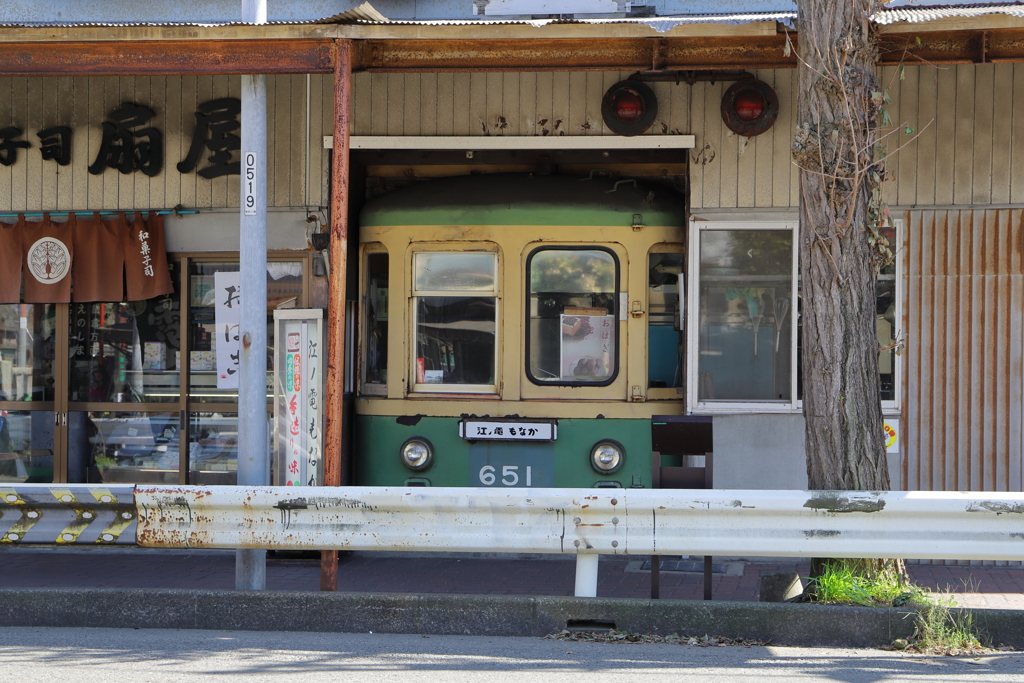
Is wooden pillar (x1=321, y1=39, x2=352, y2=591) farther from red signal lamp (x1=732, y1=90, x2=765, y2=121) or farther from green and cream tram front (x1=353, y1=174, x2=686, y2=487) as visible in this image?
red signal lamp (x1=732, y1=90, x2=765, y2=121)

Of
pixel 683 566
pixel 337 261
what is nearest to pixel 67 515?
pixel 337 261

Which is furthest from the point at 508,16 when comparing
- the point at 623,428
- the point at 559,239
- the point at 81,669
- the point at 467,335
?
the point at 81,669

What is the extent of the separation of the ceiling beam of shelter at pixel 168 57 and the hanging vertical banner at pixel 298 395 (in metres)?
2.09

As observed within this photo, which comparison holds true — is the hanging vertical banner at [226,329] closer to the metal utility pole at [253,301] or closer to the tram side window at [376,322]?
the tram side window at [376,322]

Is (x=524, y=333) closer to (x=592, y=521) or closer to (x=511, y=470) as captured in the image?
(x=511, y=470)

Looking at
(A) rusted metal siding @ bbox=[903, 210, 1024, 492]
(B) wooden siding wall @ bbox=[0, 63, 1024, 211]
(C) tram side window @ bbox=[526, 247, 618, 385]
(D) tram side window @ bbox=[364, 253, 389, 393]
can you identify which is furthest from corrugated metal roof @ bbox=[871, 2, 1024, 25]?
(D) tram side window @ bbox=[364, 253, 389, 393]

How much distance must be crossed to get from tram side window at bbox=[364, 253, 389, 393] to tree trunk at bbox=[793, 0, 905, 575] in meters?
3.82

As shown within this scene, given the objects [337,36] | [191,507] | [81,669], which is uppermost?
[337,36]

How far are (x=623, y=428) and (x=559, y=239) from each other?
1595 mm

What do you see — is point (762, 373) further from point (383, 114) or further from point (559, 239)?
point (383, 114)

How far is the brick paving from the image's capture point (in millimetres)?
6977

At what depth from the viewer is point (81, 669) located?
16.1 ft

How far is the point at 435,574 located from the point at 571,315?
7.64ft

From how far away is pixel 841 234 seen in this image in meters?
5.93
